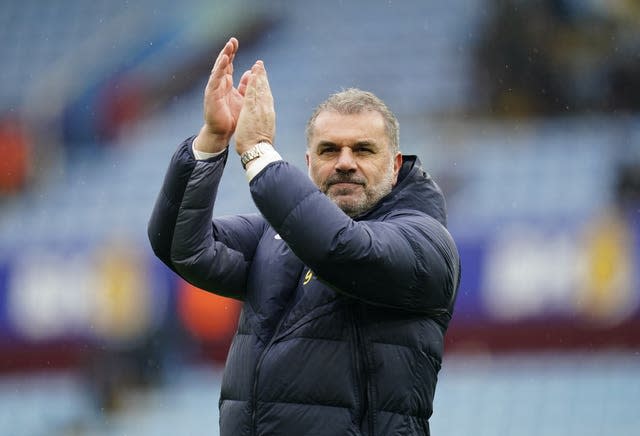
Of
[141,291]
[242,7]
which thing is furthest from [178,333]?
[242,7]

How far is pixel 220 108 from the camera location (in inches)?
91.0

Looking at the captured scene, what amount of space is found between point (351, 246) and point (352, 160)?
0.27 m

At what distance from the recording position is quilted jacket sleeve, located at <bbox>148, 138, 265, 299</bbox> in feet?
7.66

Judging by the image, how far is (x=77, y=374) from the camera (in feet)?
24.2

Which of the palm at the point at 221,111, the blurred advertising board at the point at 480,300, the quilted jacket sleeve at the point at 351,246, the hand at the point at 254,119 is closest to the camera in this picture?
the quilted jacket sleeve at the point at 351,246

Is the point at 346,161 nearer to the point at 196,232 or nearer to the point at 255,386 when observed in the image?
the point at 196,232

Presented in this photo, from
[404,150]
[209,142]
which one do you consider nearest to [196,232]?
[209,142]

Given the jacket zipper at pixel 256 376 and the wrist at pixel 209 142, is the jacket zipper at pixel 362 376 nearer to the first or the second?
the jacket zipper at pixel 256 376

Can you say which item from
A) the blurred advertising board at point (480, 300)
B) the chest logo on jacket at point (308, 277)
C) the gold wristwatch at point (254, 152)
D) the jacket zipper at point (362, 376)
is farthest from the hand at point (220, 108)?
the blurred advertising board at point (480, 300)

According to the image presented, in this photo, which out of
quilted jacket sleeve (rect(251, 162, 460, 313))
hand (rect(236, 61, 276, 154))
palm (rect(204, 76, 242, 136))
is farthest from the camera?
palm (rect(204, 76, 242, 136))

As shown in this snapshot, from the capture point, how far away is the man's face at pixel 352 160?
2.33 m

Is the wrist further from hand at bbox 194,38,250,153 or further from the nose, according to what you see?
the nose

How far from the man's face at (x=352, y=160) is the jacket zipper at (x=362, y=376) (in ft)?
0.89

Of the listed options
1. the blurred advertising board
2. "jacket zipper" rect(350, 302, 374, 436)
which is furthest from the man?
the blurred advertising board
